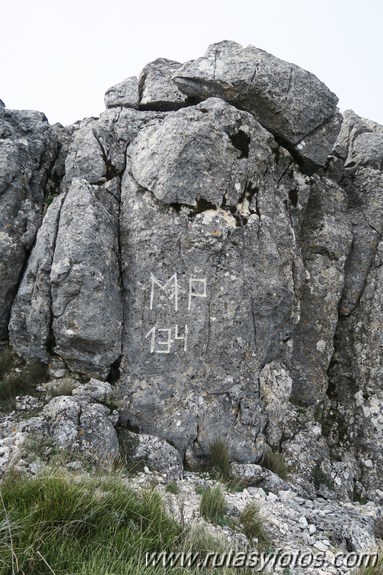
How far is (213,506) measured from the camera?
6684mm

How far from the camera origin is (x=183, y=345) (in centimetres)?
965

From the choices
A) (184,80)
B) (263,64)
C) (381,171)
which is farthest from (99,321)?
(381,171)

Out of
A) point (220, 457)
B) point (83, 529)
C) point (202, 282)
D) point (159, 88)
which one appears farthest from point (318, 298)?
point (83, 529)

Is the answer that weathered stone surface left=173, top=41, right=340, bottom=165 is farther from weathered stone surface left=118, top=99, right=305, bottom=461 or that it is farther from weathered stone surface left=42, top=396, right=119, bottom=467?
weathered stone surface left=42, top=396, right=119, bottom=467

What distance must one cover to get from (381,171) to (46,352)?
1068cm

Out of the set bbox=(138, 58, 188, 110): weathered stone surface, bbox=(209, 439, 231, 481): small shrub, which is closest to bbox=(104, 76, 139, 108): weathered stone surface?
bbox=(138, 58, 188, 110): weathered stone surface

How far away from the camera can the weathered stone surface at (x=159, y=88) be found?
1265 centimetres

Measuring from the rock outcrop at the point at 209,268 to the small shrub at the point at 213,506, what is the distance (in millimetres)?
1713

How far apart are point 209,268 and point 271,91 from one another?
5.04 metres

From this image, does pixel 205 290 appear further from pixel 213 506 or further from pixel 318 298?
pixel 213 506

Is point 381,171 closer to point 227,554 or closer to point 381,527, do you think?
point 381,527

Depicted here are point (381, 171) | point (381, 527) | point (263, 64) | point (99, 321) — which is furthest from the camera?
point (381, 171)

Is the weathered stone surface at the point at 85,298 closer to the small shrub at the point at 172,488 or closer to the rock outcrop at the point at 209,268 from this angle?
the rock outcrop at the point at 209,268

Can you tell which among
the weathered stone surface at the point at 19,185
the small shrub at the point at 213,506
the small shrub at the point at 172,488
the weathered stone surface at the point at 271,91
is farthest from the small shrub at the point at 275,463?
the weathered stone surface at the point at 271,91
